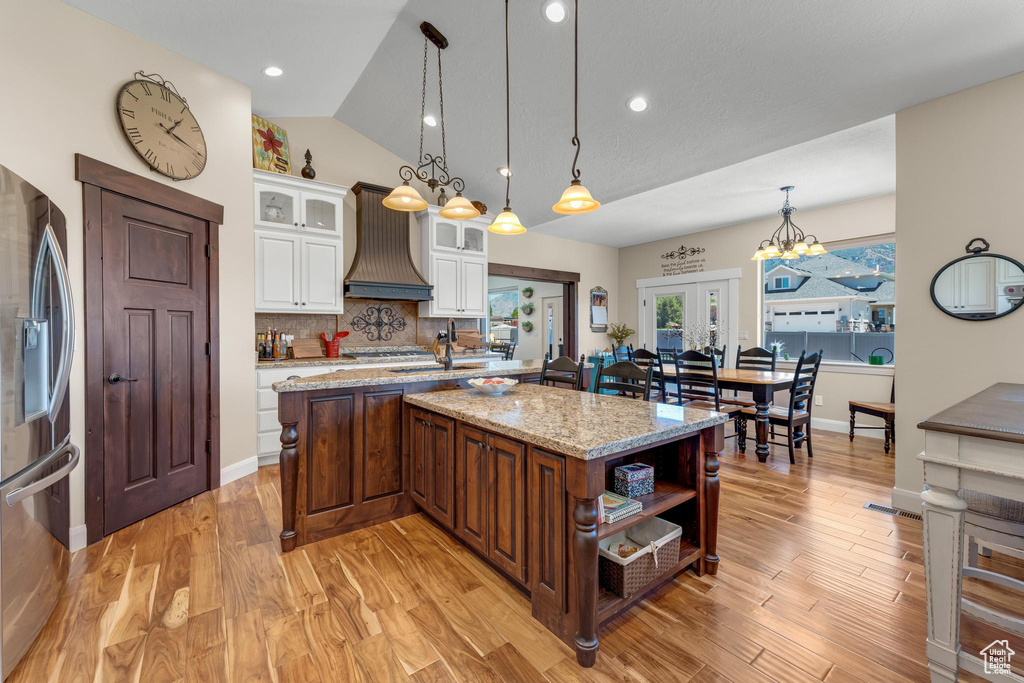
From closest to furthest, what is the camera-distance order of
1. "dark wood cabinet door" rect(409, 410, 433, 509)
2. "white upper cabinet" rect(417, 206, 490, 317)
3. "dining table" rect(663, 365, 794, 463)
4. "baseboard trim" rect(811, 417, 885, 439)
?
"dark wood cabinet door" rect(409, 410, 433, 509)
"dining table" rect(663, 365, 794, 463)
"baseboard trim" rect(811, 417, 885, 439)
"white upper cabinet" rect(417, 206, 490, 317)

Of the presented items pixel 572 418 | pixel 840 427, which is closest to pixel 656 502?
pixel 572 418

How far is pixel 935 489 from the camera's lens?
1360 millimetres

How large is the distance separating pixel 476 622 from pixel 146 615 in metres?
1.37

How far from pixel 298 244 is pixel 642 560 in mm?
3955

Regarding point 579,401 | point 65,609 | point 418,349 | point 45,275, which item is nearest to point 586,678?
point 579,401

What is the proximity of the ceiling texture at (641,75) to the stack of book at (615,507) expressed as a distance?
2691mm

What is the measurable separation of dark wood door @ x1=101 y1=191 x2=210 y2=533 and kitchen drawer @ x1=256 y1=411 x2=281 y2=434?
51cm

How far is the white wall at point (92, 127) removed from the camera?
2.17 metres

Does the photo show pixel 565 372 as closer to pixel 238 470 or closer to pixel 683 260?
pixel 238 470

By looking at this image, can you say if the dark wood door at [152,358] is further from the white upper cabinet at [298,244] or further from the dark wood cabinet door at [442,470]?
the dark wood cabinet door at [442,470]

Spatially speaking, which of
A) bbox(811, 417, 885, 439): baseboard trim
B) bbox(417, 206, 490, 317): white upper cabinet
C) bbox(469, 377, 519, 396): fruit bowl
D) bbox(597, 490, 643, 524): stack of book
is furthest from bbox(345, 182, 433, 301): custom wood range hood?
bbox(811, 417, 885, 439): baseboard trim

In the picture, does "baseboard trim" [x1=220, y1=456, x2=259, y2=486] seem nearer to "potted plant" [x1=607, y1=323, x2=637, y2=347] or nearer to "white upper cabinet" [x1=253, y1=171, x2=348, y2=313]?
"white upper cabinet" [x1=253, y1=171, x2=348, y2=313]

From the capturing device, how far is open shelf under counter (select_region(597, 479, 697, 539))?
1591mm

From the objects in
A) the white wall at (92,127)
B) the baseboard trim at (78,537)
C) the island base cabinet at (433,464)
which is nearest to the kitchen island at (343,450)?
the island base cabinet at (433,464)
